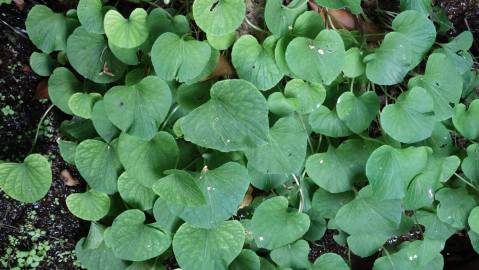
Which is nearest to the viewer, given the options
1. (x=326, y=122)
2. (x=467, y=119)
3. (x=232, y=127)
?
(x=232, y=127)

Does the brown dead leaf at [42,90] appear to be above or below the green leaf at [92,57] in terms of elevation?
below

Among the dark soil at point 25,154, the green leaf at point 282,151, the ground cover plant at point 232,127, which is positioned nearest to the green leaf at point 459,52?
the ground cover plant at point 232,127

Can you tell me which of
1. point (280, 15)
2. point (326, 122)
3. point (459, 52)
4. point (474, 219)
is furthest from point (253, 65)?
point (474, 219)

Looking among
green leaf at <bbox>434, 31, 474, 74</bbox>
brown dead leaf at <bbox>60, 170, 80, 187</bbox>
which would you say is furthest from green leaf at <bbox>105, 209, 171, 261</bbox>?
green leaf at <bbox>434, 31, 474, 74</bbox>

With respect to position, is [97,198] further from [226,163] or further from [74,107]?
[226,163]

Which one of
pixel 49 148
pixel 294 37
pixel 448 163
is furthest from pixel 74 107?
pixel 448 163

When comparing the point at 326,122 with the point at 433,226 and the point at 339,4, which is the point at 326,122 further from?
the point at 433,226

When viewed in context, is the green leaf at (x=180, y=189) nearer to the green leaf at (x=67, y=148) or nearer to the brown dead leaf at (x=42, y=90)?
the green leaf at (x=67, y=148)
